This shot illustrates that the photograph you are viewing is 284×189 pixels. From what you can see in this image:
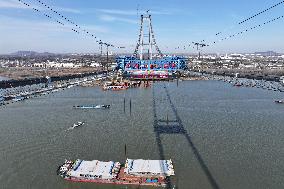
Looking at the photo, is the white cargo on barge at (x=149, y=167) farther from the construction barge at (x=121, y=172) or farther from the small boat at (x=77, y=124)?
the small boat at (x=77, y=124)

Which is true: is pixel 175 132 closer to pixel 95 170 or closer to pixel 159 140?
pixel 159 140

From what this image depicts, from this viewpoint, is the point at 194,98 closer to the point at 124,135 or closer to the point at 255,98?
the point at 255,98

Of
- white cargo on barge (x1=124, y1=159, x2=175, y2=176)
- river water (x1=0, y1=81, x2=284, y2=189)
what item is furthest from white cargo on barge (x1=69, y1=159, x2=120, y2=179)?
white cargo on barge (x1=124, y1=159, x2=175, y2=176)

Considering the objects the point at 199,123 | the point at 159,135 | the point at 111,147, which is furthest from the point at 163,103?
the point at 111,147

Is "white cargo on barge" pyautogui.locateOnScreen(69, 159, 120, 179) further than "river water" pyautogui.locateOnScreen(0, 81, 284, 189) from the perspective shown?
No

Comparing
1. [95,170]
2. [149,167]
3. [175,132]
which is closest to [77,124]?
[175,132]

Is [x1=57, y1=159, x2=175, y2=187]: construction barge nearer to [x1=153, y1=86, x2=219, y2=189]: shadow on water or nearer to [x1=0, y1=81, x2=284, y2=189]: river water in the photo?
[x1=0, y1=81, x2=284, y2=189]: river water
